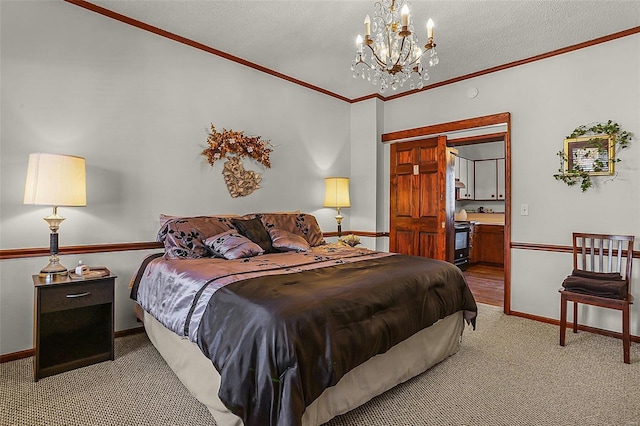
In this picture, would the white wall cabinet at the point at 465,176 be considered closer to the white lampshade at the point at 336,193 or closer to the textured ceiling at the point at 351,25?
the textured ceiling at the point at 351,25

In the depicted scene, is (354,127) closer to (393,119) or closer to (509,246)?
(393,119)

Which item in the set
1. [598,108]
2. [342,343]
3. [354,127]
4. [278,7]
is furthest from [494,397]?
[354,127]

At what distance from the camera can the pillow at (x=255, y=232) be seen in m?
3.24

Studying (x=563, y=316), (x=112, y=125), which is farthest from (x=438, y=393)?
(x=112, y=125)

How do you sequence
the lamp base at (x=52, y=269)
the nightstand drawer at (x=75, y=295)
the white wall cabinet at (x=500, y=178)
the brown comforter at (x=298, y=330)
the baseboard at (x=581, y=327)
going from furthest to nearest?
the white wall cabinet at (x=500, y=178)
the baseboard at (x=581, y=327)
the lamp base at (x=52, y=269)
the nightstand drawer at (x=75, y=295)
the brown comforter at (x=298, y=330)

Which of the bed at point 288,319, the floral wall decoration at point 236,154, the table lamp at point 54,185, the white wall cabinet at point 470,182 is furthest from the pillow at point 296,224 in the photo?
the white wall cabinet at point 470,182

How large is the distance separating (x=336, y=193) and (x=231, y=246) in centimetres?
203

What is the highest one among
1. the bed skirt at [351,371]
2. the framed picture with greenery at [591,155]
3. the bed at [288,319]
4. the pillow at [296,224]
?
the framed picture with greenery at [591,155]

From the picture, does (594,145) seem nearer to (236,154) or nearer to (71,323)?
(236,154)

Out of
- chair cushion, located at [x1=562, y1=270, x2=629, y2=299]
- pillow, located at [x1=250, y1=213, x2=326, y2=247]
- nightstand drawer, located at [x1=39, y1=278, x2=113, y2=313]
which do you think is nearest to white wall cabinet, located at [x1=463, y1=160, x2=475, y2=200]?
chair cushion, located at [x1=562, y1=270, x2=629, y2=299]

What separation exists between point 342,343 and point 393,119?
402cm

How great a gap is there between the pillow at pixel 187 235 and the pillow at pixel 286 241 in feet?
1.51

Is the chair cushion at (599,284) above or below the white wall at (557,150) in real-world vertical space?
below

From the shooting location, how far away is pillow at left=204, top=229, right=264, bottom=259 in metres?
2.85
